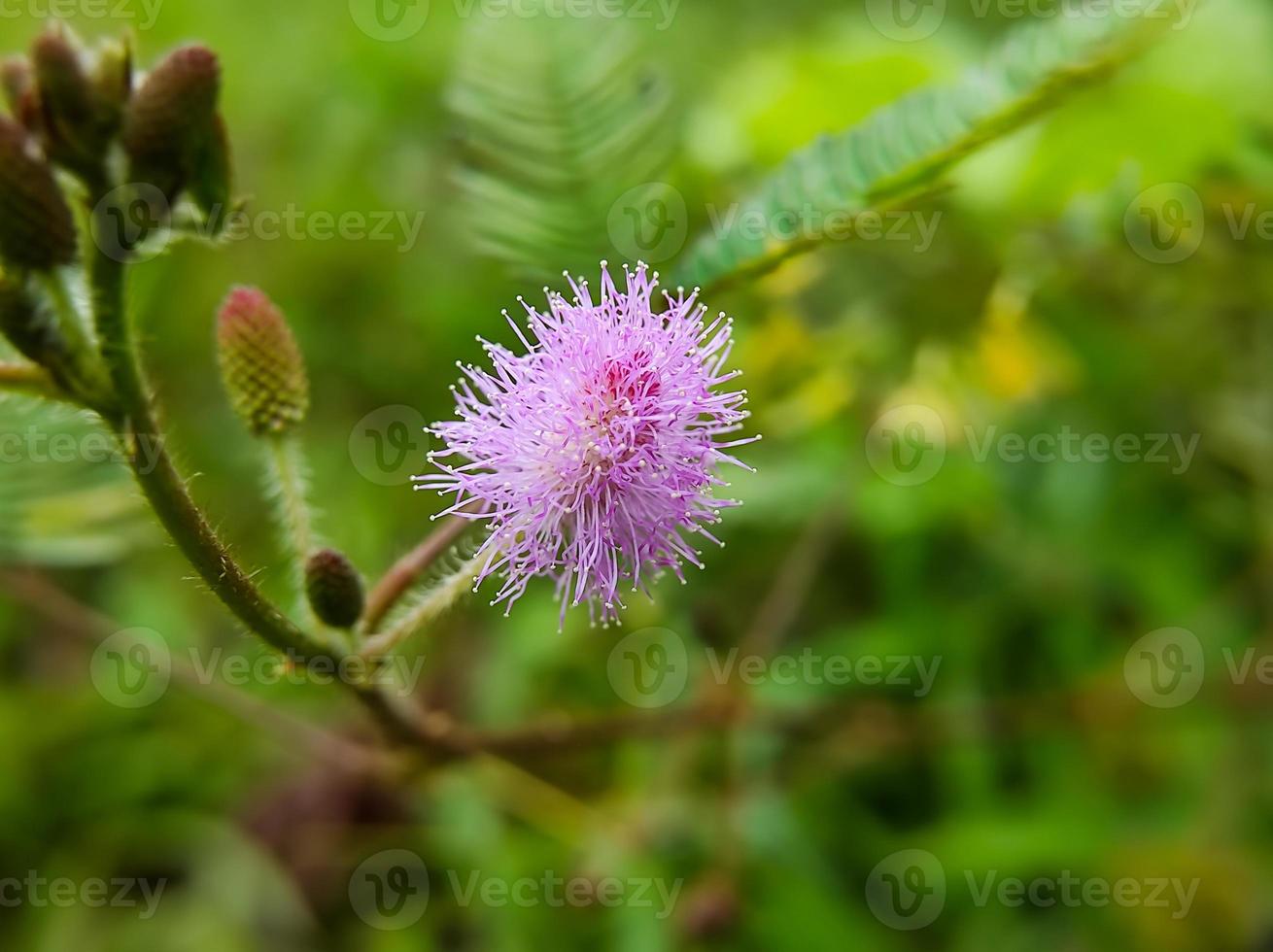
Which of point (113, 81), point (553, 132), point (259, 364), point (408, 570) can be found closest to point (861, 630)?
point (553, 132)

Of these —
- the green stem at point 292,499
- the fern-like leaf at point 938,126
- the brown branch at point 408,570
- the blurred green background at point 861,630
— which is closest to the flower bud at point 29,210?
the green stem at point 292,499

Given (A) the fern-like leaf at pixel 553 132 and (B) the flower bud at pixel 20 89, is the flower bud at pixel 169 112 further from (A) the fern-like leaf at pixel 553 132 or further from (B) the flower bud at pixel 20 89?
(A) the fern-like leaf at pixel 553 132

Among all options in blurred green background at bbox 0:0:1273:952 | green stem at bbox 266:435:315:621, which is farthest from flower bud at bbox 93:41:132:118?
blurred green background at bbox 0:0:1273:952

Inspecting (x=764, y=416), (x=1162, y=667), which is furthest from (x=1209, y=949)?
(x=764, y=416)

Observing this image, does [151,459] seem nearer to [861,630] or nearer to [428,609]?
[428,609]

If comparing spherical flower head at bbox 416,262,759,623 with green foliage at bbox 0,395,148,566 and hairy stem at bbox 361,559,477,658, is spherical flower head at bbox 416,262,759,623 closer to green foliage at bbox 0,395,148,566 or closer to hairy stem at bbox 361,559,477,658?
hairy stem at bbox 361,559,477,658

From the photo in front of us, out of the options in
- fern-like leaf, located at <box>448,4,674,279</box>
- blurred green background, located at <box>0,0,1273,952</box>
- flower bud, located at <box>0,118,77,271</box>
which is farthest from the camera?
blurred green background, located at <box>0,0,1273,952</box>

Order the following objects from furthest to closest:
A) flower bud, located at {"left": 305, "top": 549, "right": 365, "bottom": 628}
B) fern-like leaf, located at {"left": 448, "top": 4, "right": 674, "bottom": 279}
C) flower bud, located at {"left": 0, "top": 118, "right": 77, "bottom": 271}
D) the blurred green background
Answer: the blurred green background → fern-like leaf, located at {"left": 448, "top": 4, "right": 674, "bottom": 279} → flower bud, located at {"left": 305, "top": 549, "right": 365, "bottom": 628} → flower bud, located at {"left": 0, "top": 118, "right": 77, "bottom": 271}
